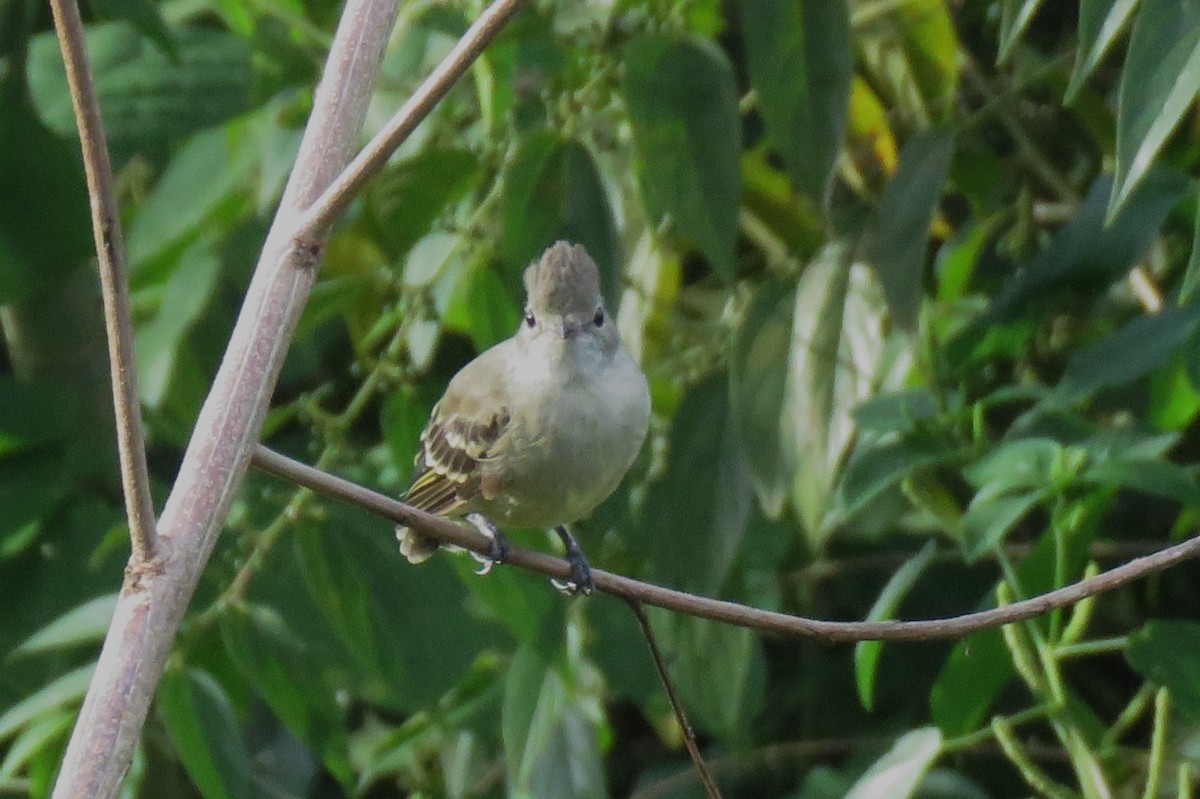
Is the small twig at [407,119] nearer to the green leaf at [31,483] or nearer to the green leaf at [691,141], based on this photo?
the green leaf at [691,141]

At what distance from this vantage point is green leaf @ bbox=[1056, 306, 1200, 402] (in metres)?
2.34

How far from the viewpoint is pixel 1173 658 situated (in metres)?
2.22

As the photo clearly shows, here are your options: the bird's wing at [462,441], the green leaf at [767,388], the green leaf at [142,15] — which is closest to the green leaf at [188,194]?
the green leaf at [142,15]

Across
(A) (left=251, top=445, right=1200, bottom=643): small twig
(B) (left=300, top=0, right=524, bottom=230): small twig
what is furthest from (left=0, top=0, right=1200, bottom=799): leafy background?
(B) (left=300, top=0, right=524, bottom=230): small twig

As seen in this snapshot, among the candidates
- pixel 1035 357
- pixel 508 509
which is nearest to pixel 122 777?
pixel 508 509

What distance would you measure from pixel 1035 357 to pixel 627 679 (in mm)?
946

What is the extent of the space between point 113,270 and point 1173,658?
1528mm

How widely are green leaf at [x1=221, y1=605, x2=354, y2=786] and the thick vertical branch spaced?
1.04 meters

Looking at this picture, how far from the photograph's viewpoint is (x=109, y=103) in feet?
8.25

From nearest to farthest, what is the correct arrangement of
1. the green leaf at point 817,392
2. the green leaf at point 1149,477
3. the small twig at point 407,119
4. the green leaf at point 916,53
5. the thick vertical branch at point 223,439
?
the thick vertical branch at point 223,439 < the small twig at point 407,119 < the green leaf at point 1149,477 < the green leaf at point 817,392 < the green leaf at point 916,53

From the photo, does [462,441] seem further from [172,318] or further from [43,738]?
[43,738]

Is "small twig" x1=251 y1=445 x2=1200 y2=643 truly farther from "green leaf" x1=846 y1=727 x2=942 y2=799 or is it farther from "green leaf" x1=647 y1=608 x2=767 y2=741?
"green leaf" x1=647 y1=608 x2=767 y2=741

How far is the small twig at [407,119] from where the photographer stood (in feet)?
4.68

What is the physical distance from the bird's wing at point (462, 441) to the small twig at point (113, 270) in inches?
50.7
